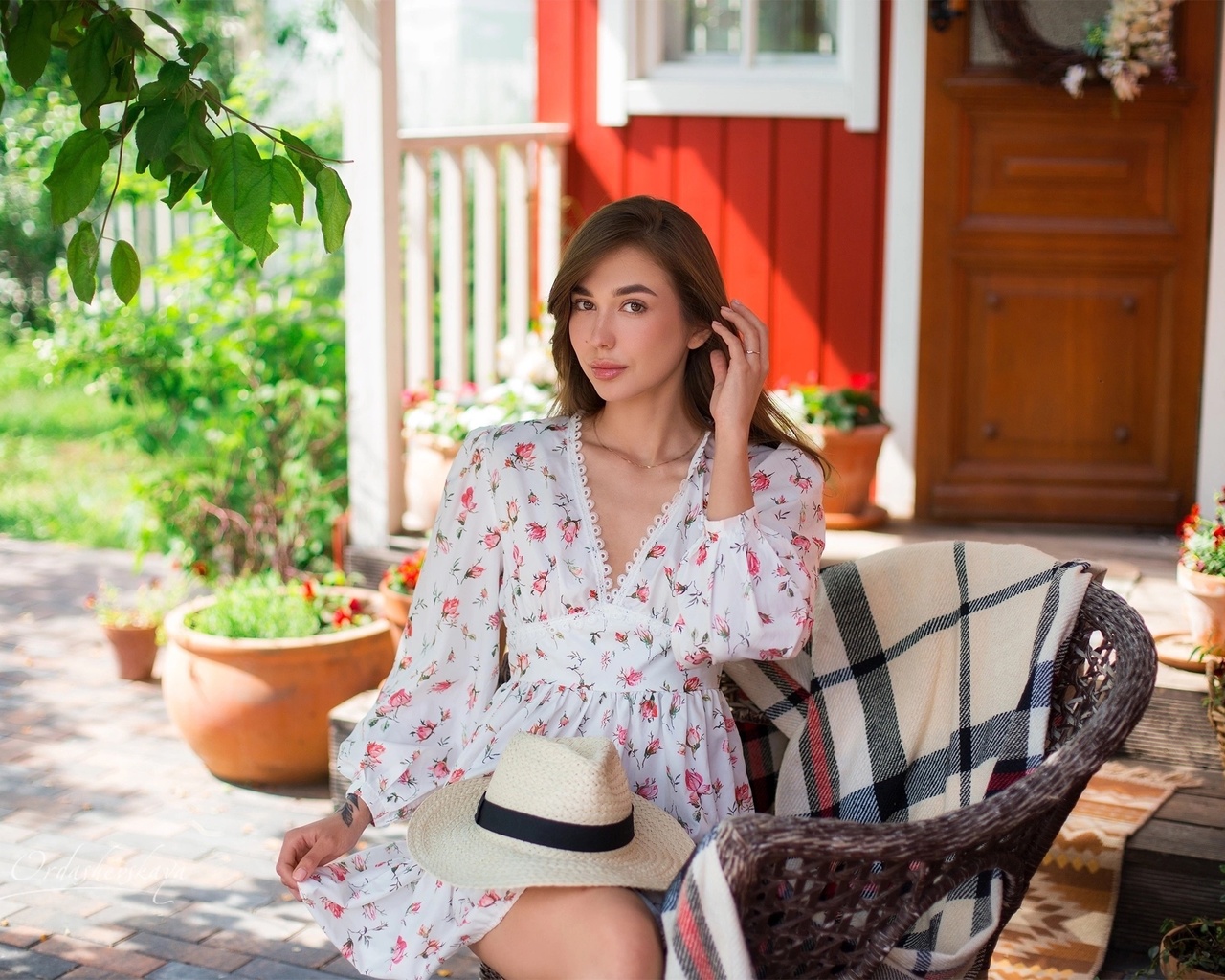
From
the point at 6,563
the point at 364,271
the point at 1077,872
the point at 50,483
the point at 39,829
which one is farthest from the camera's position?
the point at 50,483

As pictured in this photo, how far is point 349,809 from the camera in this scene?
6.85ft

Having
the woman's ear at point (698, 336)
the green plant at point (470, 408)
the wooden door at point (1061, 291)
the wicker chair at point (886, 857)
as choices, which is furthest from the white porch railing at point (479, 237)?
the wicker chair at point (886, 857)

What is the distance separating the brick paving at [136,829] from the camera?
299 cm

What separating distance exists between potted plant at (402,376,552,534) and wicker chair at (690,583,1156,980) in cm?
270

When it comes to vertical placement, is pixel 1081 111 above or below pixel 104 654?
above

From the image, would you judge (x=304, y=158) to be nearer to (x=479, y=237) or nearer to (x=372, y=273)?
(x=372, y=273)

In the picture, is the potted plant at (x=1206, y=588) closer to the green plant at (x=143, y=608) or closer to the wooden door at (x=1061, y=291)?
the wooden door at (x=1061, y=291)

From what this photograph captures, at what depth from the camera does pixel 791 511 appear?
2.26m

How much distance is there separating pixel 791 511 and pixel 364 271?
2524 mm

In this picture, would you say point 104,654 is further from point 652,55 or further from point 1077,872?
point 1077,872

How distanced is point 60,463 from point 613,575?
6568 mm

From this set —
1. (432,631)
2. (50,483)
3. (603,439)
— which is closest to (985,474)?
(603,439)

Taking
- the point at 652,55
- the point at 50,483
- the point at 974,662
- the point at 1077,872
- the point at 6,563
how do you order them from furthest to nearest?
the point at 50,483, the point at 6,563, the point at 652,55, the point at 1077,872, the point at 974,662

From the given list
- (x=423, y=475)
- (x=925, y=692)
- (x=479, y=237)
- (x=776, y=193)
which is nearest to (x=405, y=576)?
(x=423, y=475)
